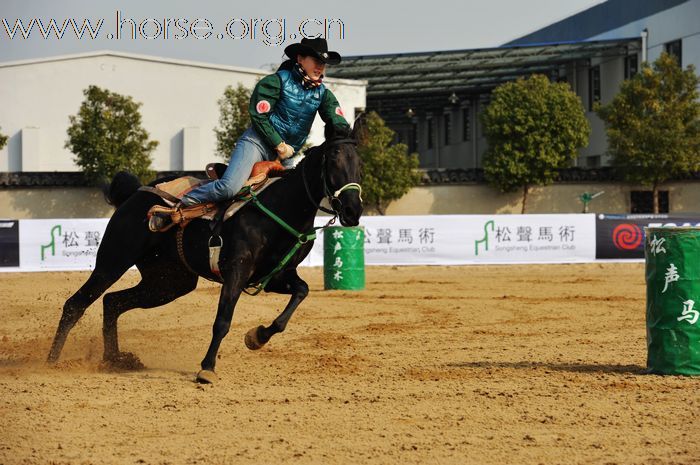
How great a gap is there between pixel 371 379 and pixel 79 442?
3.18 m

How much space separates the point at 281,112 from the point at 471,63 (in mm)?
40170

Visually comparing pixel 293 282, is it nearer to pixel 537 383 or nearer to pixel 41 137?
pixel 537 383

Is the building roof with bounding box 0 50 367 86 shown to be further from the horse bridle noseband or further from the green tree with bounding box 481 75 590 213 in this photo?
the horse bridle noseband

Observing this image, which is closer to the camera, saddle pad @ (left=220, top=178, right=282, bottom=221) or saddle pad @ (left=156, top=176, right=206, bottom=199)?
saddle pad @ (left=220, top=178, right=282, bottom=221)

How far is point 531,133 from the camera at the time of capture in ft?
142

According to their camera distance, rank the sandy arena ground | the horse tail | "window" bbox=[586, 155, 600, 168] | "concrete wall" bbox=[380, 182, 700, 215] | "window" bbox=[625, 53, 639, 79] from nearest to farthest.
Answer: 1. the sandy arena ground
2. the horse tail
3. "concrete wall" bbox=[380, 182, 700, 215]
4. "window" bbox=[625, 53, 639, 79]
5. "window" bbox=[586, 155, 600, 168]

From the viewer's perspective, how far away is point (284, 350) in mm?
11125

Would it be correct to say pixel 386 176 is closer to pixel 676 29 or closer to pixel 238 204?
pixel 676 29

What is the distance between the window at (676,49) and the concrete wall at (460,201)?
607 cm

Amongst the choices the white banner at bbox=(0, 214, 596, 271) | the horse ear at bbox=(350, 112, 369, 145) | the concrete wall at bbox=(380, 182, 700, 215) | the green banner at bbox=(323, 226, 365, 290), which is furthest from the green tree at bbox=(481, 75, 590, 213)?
the horse ear at bbox=(350, 112, 369, 145)

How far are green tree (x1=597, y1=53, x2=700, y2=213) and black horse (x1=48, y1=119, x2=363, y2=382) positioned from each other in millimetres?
31649

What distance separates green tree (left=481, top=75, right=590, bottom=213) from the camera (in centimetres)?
4188

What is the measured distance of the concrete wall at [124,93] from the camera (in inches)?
1806

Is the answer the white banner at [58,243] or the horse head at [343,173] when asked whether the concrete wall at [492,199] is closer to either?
the white banner at [58,243]
